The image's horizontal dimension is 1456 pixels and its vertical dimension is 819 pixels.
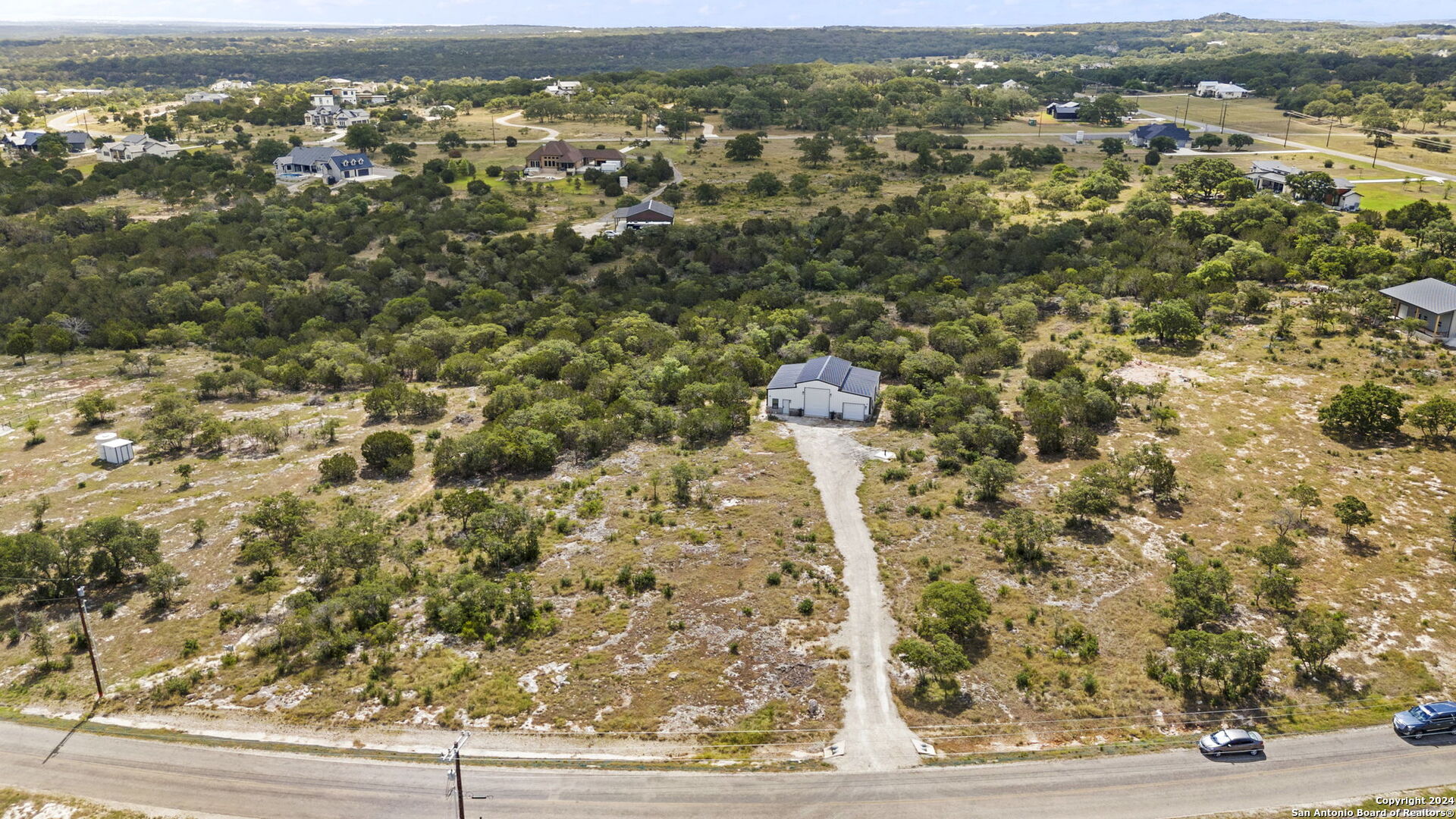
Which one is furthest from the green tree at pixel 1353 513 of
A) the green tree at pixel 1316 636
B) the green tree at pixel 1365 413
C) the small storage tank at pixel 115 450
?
the small storage tank at pixel 115 450

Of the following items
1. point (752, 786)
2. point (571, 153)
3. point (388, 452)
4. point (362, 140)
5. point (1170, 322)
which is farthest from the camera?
point (362, 140)

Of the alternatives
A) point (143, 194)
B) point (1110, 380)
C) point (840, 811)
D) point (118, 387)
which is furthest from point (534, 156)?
point (840, 811)

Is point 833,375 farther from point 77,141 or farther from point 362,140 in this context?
point 77,141

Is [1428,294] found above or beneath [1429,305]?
above

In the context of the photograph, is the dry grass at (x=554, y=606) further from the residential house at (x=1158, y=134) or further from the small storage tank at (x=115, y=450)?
the residential house at (x=1158, y=134)

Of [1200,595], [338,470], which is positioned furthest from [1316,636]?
[338,470]

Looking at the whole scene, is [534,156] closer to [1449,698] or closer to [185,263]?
[185,263]

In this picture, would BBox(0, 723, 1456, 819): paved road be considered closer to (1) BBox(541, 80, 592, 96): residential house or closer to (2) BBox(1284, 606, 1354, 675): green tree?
(2) BBox(1284, 606, 1354, 675): green tree
